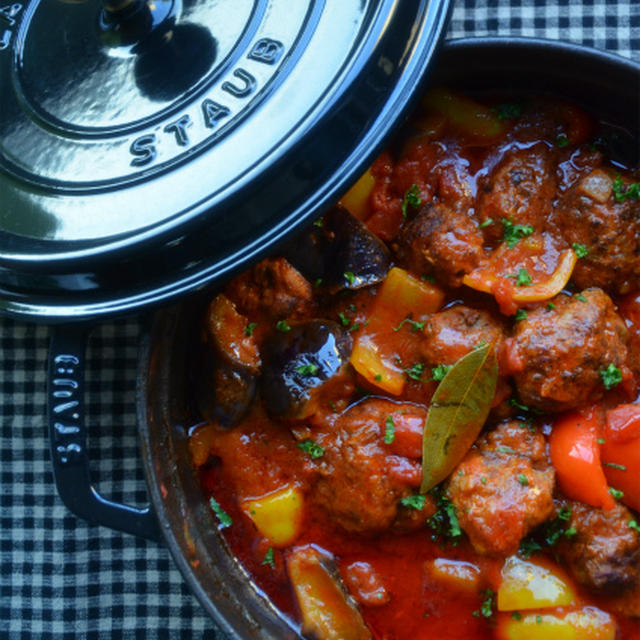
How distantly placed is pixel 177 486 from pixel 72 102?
1.35m

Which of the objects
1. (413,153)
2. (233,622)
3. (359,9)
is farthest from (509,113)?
(233,622)

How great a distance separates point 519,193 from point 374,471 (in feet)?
3.54

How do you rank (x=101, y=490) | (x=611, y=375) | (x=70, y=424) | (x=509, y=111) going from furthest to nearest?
(x=101, y=490), (x=509, y=111), (x=611, y=375), (x=70, y=424)

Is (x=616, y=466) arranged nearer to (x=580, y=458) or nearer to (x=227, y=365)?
(x=580, y=458)

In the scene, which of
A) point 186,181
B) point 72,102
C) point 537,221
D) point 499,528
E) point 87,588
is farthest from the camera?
point 87,588

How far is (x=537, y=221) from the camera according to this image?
2.95 meters

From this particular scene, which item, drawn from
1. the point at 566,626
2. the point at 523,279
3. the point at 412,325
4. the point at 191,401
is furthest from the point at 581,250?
the point at 191,401

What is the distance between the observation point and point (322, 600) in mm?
2965

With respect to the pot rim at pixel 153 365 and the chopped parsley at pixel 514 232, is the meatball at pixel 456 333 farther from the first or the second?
the pot rim at pixel 153 365

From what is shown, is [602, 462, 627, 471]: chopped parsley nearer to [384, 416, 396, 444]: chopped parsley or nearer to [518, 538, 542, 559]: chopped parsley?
[518, 538, 542, 559]: chopped parsley

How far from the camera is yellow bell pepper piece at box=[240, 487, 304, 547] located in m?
3.00

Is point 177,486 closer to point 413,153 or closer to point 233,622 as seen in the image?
point 233,622

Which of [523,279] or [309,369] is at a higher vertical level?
[523,279]

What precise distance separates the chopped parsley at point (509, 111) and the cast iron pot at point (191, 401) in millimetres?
77
